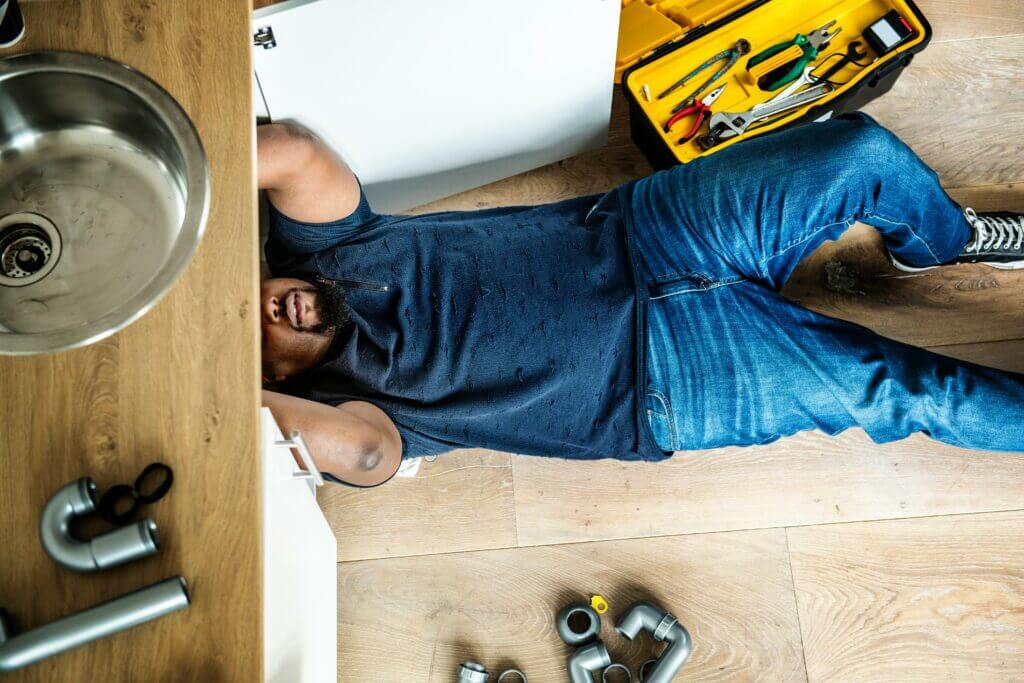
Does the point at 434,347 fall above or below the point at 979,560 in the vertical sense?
above

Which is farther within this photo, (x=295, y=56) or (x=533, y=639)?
(x=533, y=639)

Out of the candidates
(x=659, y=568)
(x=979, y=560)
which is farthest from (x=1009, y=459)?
(x=659, y=568)

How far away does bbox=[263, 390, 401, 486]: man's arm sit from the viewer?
3.19 ft

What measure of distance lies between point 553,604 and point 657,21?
106cm

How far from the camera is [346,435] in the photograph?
1.01m

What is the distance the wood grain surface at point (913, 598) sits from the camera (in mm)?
1310

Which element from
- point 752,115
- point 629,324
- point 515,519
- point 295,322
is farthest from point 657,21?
point 515,519

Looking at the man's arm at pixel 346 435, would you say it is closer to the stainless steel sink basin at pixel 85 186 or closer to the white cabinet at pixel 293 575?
the white cabinet at pixel 293 575

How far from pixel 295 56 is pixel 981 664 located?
1.46 meters

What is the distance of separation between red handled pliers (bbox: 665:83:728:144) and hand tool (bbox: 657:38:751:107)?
0.01 m

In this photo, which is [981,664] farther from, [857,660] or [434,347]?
[434,347]

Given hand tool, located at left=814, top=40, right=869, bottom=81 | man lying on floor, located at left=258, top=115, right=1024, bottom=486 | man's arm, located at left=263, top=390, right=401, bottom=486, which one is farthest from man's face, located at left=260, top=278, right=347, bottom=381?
hand tool, located at left=814, top=40, right=869, bottom=81

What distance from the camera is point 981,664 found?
4.28ft

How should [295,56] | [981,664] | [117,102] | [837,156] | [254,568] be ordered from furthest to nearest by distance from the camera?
[981,664], [837,156], [295,56], [117,102], [254,568]
